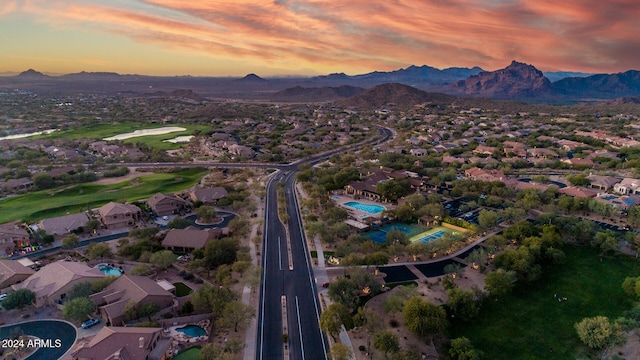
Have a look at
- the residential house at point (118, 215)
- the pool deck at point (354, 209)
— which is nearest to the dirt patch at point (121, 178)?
the residential house at point (118, 215)

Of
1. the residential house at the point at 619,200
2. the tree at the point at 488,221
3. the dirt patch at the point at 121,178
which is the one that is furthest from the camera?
the dirt patch at the point at 121,178

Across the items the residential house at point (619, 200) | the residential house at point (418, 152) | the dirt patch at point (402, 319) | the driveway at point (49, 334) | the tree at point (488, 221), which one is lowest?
the driveway at point (49, 334)

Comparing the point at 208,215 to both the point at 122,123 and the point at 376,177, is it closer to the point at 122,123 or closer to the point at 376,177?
the point at 376,177

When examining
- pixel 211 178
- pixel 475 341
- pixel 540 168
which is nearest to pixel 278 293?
pixel 475 341

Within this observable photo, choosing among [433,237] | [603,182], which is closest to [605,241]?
[433,237]

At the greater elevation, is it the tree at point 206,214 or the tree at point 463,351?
the tree at point 206,214

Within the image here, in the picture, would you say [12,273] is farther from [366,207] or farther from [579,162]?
[579,162]

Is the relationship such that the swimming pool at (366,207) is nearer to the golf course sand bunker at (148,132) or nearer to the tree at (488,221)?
the tree at (488,221)
